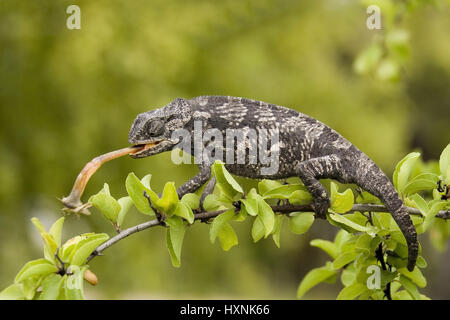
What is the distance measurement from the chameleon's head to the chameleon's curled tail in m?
0.59

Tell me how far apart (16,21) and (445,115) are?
856cm

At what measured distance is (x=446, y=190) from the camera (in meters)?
1.71

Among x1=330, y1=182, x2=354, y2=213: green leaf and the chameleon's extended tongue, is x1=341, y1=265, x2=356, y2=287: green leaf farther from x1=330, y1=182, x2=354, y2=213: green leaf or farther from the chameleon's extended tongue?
the chameleon's extended tongue

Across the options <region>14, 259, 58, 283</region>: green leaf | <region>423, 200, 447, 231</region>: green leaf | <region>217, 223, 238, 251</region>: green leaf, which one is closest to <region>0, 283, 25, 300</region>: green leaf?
<region>14, 259, 58, 283</region>: green leaf

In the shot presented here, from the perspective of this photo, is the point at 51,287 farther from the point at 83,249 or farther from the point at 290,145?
the point at 290,145

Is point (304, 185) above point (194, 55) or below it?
below

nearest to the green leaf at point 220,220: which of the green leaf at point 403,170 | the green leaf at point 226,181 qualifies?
the green leaf at point 226,181

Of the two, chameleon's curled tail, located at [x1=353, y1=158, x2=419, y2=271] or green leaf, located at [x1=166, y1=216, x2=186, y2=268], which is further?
chameleon's curled tail, located at [x1=353, y1=158, x2=419, y2=271]

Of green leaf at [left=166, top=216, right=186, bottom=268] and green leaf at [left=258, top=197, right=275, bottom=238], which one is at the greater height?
green leaf at [left=258, top=197, right=275, bottom=238]

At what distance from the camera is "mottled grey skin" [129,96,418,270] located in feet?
5.56

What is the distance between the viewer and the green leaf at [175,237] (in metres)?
1.57

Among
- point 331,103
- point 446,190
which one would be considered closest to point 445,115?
point 331,103
